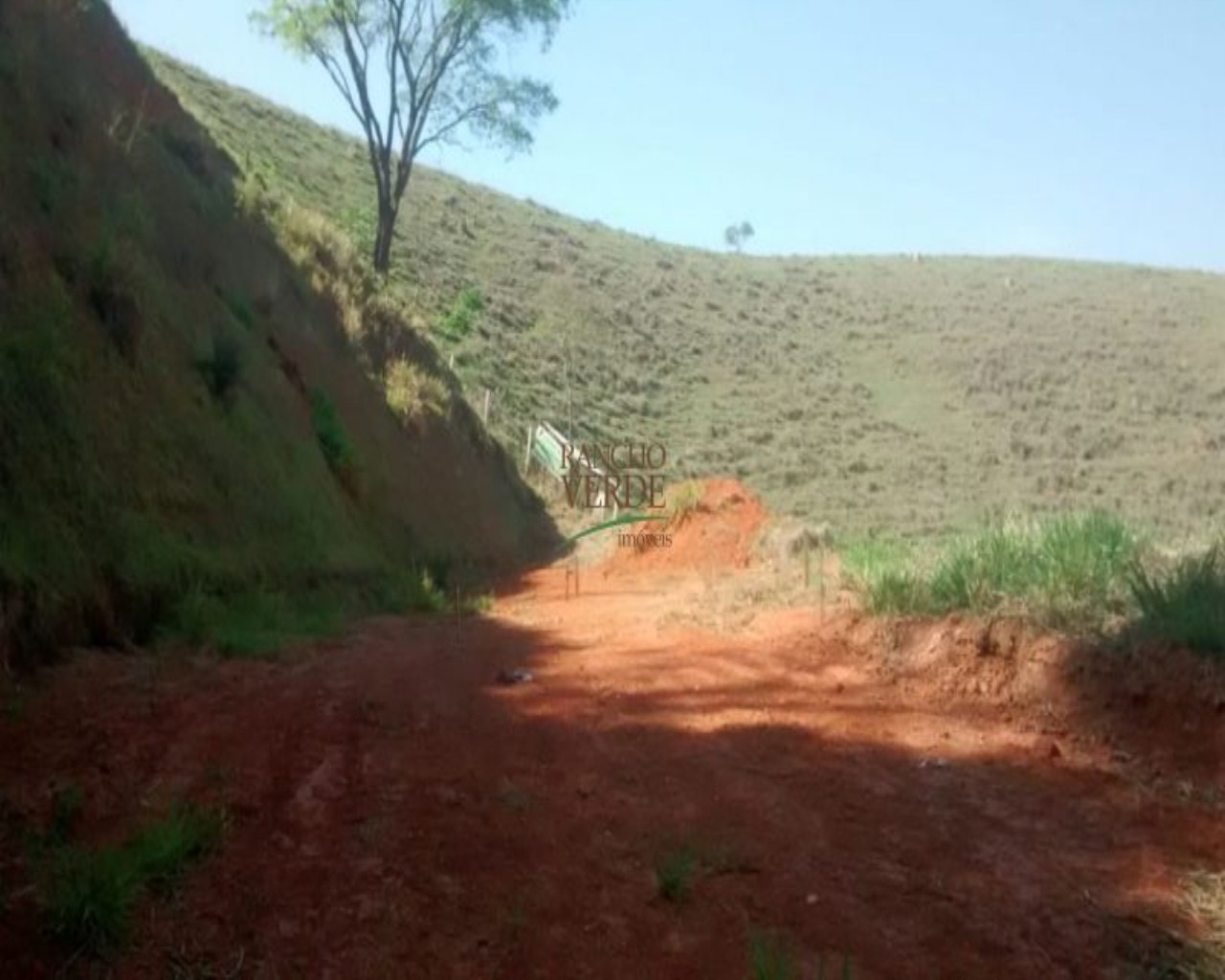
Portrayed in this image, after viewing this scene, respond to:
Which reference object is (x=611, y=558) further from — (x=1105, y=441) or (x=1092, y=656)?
(x=1105, y=441)

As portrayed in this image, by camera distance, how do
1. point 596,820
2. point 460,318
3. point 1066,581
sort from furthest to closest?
point 460,318 → point 1066,581 → point 596,820

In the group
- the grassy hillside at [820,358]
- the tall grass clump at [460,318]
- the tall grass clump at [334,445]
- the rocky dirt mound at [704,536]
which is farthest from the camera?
the tall grass clump at [460,318]

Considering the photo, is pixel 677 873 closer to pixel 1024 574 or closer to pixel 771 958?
pixel 771 958

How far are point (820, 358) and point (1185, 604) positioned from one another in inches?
1616

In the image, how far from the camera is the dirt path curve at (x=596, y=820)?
144 inches

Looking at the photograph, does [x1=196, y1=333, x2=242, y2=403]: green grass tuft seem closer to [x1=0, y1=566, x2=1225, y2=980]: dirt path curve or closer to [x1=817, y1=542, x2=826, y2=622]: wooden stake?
[x1=0, y1=566, x2=1225, y2=980]: dirt path curve

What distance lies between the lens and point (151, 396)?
26.7ft

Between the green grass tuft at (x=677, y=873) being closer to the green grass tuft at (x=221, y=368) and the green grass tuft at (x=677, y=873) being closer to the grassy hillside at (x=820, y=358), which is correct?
the green grass tuft at (x=221, y=368)

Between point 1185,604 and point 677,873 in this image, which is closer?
point 677,873

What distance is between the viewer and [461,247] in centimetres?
4391

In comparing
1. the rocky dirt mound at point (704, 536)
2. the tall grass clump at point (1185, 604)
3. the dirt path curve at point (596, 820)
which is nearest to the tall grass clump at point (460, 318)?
the rocky dirt mound at point (704, 536)

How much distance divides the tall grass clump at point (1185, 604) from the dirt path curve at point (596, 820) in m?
0.69

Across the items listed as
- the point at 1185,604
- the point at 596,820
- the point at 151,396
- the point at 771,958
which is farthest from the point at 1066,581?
the point at 151,396

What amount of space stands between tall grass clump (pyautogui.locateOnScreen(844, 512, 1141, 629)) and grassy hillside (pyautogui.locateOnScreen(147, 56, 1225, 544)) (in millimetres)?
14217
